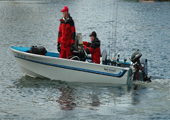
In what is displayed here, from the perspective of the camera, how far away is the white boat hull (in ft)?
31.2

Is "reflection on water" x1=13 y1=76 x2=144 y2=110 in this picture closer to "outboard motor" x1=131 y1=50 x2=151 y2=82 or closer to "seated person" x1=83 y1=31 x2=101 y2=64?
"outboard motor" x1=131 y1=50 x2=151 y2=82

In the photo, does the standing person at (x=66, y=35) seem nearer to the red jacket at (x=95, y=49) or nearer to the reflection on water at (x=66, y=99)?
the red jacket at (x=95, y=49)

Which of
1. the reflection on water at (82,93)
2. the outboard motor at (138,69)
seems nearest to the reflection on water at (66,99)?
the reflection on water at (82,93)

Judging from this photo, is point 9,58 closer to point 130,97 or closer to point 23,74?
point 23,74

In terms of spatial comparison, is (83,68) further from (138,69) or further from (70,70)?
(138,69)

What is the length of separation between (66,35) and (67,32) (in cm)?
11

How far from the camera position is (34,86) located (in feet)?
33.7

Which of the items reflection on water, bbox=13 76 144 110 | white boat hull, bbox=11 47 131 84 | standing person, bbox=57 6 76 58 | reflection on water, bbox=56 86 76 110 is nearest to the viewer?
reflection on water, bbox=56 86 76 110

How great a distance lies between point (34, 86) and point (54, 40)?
11.3 m

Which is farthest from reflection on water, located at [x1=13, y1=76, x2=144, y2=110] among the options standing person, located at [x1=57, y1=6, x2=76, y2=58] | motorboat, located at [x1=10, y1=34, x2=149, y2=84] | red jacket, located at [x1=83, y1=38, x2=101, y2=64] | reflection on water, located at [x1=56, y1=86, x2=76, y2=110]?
standing person, located at [x1=57, y1=6, x2=76, y2=58]

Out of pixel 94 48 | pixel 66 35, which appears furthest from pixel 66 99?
pixel 66 35

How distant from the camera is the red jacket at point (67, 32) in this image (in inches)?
391

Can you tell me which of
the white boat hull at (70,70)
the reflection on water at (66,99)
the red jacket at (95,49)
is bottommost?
the reflection on water at (66,99)

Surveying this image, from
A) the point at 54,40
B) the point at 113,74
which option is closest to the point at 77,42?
the point at 113,74
